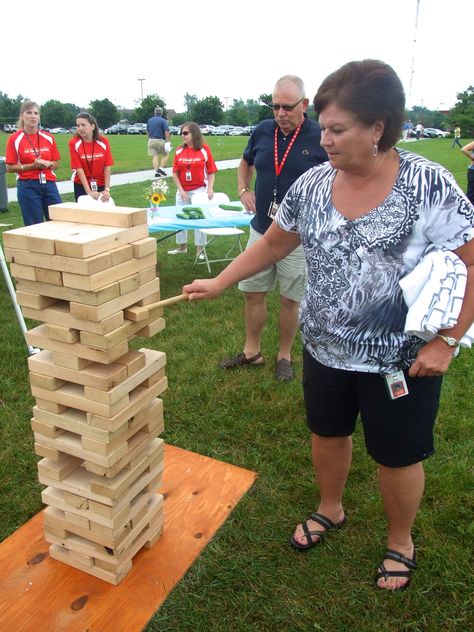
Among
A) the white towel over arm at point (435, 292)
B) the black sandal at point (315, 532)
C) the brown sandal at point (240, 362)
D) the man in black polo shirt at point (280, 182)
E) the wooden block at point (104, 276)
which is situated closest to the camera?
the white towel over arm at point (435, 292)

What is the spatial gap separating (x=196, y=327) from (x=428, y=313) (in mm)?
3379

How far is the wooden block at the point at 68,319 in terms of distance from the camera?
5.69 ft

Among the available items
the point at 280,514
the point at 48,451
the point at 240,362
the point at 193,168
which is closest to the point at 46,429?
the point at 48,451

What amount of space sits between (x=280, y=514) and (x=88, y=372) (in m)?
1.33

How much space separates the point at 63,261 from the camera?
5.47ft

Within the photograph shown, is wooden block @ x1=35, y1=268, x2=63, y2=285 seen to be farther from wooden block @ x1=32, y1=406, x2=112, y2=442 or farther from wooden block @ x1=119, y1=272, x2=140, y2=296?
wooden block @ x1=32, y1=406, x2=112, y2=442

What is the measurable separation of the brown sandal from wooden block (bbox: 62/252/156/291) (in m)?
2.20

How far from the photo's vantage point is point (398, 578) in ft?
7.16

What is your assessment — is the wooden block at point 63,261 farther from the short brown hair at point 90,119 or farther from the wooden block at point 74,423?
the short brown hair at point 90,119

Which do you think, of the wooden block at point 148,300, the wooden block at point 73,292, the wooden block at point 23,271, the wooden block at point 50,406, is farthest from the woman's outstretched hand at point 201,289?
the wooden block at point 50,406

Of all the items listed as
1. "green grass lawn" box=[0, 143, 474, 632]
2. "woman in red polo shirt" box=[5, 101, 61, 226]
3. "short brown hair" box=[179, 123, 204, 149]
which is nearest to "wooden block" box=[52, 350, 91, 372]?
"green grass lawn" box=[0, 143, 474, 632]

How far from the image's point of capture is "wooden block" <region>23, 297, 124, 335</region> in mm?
1735

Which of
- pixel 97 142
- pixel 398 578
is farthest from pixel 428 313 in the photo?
pixel 97 142

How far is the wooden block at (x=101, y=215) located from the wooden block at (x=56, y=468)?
0.98 m
